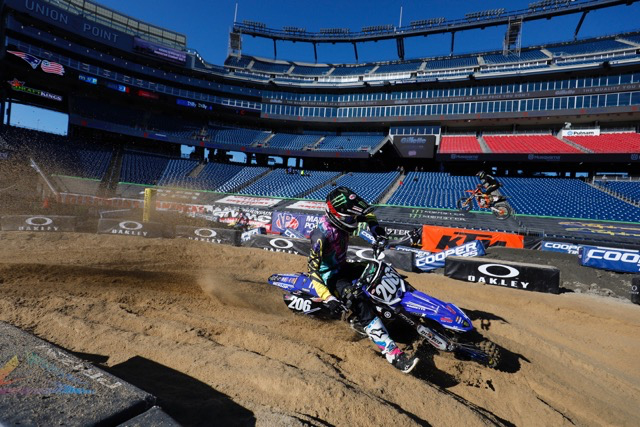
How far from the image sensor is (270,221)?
23250 mm

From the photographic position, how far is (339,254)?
486 centimetres

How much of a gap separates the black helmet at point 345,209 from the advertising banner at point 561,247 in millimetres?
14431

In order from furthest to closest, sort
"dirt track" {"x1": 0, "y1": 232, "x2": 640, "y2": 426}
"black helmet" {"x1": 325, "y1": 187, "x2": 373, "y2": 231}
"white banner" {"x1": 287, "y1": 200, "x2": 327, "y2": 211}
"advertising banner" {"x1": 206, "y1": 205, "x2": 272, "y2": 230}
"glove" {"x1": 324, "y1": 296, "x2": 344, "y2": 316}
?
"white banner" {"x1": 287, "y1": 200, "x2": 327, "y2": 211}, "advertising banner" {"x1": 206, "y1": 205, "x2": 272, "y2": 230}, "black helmet" {"x1": 325, "y1": 187, "x2": 373, "y2": 231}, "glove" {"x1": 324, "y1": 296, "x2": 344, "y2": 316}, "dirt track" {"x1": 0, "y1": 232, "x2": 640, "y2": 426}

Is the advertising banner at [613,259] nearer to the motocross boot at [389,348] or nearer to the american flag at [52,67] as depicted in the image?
the motocross boot at [389,348]

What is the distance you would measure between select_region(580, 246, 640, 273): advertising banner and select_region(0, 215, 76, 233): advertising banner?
1968 cm

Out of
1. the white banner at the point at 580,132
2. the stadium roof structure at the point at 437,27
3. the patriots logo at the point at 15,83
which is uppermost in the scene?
the stadium roof structure at the point at 437,27

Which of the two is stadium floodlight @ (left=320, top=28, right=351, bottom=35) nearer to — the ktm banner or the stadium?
the stadium

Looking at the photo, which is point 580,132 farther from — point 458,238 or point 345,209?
point 345,209

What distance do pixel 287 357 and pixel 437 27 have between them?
50.7m

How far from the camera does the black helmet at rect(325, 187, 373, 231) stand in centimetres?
443

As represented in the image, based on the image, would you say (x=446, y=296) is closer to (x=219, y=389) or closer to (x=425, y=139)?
(x=219, y=389)

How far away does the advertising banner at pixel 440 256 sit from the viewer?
11969mm

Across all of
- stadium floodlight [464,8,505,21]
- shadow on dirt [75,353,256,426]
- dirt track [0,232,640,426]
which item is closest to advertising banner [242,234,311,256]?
dirt track [0,232,640,426]

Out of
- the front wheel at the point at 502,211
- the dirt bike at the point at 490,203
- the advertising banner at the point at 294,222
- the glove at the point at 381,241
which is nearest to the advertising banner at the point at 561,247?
the dirt bike at the point at 490,203
